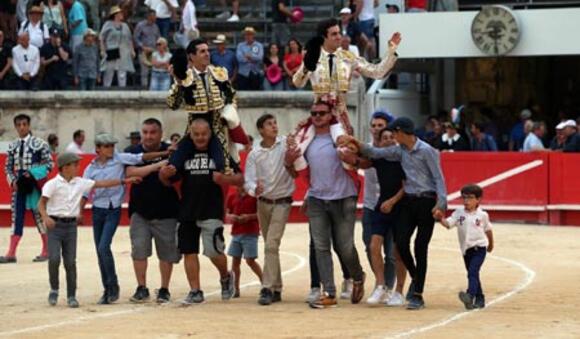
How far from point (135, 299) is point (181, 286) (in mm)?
1572

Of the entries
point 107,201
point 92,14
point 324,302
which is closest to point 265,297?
point 324,302

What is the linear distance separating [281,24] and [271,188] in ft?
53.6

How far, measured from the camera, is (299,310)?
49.2 feet

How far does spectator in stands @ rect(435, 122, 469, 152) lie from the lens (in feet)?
90.8

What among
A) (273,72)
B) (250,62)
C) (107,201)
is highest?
(250,62)

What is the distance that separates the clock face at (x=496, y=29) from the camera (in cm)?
3003

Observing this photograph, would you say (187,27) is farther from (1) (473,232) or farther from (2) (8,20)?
(1) (473,232)

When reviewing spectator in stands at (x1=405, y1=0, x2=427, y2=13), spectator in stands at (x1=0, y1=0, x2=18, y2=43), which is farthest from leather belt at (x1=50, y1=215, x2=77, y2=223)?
spectator in stands at (x1=405, y1=0, x2=427, y2=13)

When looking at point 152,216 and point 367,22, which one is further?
point 367,22

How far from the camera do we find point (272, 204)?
51.4 ft

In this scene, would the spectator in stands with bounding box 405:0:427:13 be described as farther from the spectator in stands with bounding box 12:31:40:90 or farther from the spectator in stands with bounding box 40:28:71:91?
the spectator in stands with bounding box 12:31:40:90

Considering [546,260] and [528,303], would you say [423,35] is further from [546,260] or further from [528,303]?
[528,303]

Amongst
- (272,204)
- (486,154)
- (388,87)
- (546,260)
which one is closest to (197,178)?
(272,204)

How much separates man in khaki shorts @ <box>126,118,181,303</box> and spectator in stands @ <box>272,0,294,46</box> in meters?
15.8
